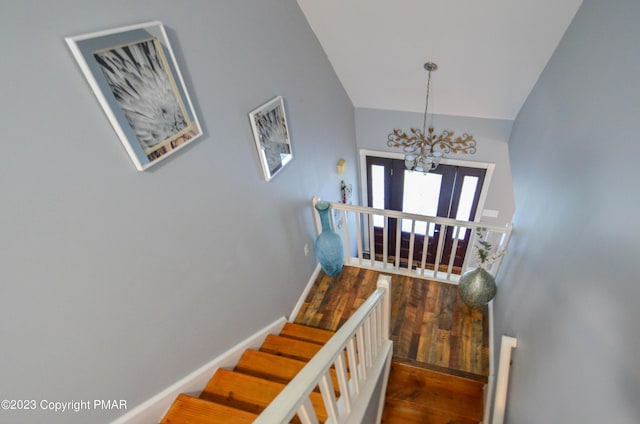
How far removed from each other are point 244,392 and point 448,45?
2.98 metres

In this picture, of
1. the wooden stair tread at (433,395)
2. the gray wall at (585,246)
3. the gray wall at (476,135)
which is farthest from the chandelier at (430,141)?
the wooden stair tread at (433,395)

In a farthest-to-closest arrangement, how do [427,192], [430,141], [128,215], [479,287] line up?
[427,192] < [430,141] < [479,287] < [128,215]

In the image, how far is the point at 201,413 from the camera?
5.65 ft

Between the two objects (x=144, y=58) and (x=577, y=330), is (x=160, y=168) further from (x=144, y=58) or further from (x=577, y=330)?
(x=577, y=330)

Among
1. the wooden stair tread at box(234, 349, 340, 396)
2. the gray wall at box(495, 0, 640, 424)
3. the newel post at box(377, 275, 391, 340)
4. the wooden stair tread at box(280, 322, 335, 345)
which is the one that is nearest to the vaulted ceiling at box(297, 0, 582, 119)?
the gray wall at box(495, 0, 640, 424)

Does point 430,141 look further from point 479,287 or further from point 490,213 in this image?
point 479,287

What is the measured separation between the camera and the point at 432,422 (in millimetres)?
2344

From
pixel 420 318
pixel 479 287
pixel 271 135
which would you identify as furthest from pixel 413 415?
pixel 271 135

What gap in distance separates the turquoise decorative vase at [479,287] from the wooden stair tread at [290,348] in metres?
1.30

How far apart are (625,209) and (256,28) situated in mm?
2047

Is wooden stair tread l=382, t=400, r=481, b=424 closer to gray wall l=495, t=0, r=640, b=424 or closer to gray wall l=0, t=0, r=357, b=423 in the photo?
→ gray wall l=495, t=0, r=640, b=424

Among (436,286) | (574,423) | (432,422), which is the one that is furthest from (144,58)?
(436,286)

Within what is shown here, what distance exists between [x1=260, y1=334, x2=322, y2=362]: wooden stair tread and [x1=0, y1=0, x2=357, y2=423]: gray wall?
0.58 feet

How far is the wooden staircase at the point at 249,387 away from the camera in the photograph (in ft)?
5.58
